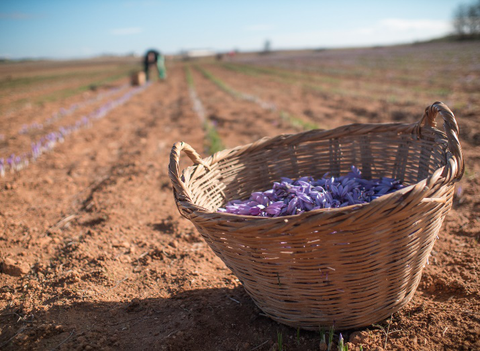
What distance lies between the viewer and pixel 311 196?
2094 millimetres

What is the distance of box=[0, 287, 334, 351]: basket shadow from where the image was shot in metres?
1.78

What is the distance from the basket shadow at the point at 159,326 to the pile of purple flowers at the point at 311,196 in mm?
567

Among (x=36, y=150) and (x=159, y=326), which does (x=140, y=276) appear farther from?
(x=36, y=150)

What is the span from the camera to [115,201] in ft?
11.8

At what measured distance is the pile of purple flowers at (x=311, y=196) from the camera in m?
2.01

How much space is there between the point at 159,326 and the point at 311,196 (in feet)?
3.79

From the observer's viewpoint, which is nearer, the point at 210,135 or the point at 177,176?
the point at 177,176

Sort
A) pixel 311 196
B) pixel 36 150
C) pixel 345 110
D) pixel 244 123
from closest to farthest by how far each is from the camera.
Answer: pixel 311 196, pixel 36 150, pixel 244 123, pixel 345 110

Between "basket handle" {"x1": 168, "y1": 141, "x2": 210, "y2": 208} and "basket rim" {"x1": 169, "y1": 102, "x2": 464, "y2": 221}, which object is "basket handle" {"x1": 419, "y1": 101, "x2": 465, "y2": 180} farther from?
"basket handle" {"x1": 168, "y1": 141, "x2": 210, "y2": 208}

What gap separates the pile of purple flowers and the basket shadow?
0.57m

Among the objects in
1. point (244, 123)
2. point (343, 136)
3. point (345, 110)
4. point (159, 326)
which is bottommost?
point (159, 326)

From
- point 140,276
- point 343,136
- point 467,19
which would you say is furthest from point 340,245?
point 467,19

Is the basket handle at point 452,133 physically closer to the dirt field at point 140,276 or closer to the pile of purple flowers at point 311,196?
the pile of purple flowers at point 311,196

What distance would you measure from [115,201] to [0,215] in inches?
44.1
